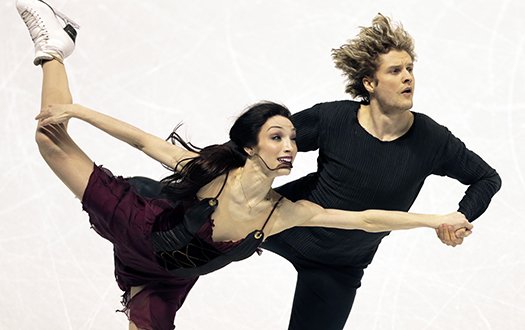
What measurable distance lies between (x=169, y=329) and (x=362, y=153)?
1181mm

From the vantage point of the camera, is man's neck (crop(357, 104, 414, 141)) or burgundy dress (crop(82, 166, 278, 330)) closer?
burgundy dress (crop(82, 166, 278, 330))

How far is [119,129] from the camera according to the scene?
4055 millimetres

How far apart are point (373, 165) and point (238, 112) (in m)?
2.21

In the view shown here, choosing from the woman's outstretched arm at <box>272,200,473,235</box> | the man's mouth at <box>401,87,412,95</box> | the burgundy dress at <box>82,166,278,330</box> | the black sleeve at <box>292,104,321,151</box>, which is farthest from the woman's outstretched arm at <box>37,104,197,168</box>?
the man's mouth at <box>401,87,412,95</box>

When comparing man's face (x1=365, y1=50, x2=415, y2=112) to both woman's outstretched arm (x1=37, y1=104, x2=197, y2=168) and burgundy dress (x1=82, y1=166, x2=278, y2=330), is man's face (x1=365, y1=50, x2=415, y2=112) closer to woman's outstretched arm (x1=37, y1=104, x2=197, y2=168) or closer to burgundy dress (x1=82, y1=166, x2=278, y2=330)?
burgundy dress (x1=82, y1=166, x2=278, y2=330)

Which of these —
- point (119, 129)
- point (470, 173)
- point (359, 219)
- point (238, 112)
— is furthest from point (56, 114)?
point (238, 112)

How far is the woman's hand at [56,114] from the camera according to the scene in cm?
408

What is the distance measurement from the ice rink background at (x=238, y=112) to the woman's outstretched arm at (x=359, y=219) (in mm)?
1333

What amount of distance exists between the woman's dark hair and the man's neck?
1.87 ft

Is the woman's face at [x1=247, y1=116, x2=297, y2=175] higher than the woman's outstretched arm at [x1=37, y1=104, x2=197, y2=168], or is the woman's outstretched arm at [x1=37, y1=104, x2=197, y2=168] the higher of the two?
the woman's face at [x1=247, y1=116, x2=297, y2=175]

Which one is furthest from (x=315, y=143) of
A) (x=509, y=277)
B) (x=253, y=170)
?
(x=509, y=277)

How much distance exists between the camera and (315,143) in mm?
4562

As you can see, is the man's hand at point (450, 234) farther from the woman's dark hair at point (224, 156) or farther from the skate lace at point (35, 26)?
the skate lace at point (35, 26)

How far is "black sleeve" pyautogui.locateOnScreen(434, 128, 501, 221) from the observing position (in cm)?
441
